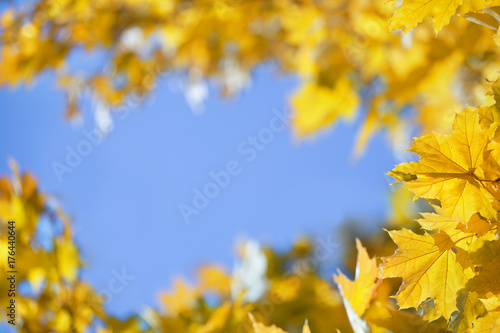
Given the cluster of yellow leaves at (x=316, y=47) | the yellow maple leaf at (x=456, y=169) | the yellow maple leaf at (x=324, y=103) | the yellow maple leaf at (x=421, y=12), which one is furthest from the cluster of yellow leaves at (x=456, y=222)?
the yellow maple leaf at (x=324, y=103)

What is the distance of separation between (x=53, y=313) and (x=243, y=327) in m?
0.58

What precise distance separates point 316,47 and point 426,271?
1.57 metres

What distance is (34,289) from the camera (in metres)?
1.22

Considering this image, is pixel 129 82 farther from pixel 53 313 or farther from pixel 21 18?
pixel 53 313

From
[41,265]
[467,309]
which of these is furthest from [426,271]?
[41,265]

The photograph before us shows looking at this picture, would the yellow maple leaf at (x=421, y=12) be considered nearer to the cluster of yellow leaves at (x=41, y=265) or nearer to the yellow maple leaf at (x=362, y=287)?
the yellow maple leaf at (x=362, y=287)

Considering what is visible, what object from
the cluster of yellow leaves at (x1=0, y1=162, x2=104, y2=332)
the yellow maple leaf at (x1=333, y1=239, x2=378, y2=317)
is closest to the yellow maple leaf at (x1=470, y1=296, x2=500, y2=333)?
the yellow maple leaf at (x1=333, y1=239, x2=378, y2=317)

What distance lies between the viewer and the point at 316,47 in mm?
1943

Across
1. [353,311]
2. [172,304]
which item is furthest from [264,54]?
[353,311]

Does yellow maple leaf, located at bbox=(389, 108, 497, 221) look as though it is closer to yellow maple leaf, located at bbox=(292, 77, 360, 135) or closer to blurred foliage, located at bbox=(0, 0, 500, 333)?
blurred foliage, located at bbox=(0, 0, 500, 333)

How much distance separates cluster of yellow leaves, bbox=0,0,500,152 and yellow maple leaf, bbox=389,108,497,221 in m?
1.23

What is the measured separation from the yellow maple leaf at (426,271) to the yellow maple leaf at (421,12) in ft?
0.91

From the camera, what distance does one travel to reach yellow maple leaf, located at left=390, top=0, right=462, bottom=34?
54 cm

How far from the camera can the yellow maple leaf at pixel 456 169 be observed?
490 millimetres
